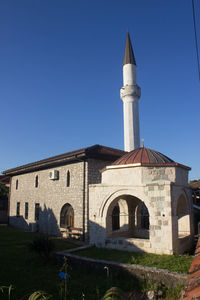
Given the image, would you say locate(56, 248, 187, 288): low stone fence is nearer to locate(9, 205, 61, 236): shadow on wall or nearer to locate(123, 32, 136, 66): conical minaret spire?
locate(9, 205, 61, 236): shadow on wall

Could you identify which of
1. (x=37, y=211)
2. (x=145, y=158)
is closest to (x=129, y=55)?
(x=145, y=158)

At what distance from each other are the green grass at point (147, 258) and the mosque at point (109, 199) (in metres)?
0.46

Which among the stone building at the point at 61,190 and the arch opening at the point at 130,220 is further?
the stone building at the point at 61,190

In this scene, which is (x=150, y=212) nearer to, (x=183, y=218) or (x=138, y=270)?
(x=138, y=270)

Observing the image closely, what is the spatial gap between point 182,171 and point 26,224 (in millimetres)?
13300

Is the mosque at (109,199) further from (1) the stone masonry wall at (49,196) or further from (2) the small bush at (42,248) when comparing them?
(2) the small bush at (42,248)

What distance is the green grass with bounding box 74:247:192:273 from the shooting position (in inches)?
271

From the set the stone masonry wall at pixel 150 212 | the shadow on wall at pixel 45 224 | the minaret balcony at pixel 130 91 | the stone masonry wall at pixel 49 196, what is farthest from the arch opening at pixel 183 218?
the minaret balcony at pixel 130 91

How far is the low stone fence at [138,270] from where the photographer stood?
6.06 metres

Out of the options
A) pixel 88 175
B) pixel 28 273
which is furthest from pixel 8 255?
pixel 88 175

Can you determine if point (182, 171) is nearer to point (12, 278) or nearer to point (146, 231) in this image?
point (146, 231)

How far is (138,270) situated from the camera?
6750 millimetres

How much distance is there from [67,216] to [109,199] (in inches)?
205

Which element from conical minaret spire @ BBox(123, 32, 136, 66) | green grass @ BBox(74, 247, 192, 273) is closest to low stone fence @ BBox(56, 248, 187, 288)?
green grass @ BBox(74, 247, 192, 273)
